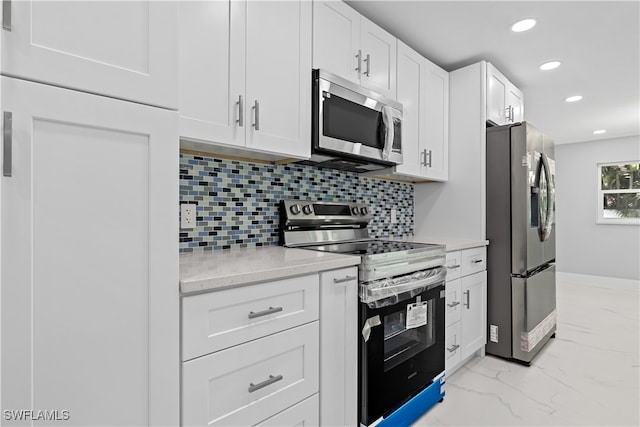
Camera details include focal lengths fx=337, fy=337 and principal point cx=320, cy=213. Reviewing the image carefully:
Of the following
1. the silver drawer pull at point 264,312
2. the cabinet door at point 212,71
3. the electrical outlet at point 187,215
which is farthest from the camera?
the electrical outlet at point 187,215

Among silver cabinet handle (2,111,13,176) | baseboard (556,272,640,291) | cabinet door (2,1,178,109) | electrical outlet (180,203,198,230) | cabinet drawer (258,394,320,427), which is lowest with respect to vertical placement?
baseboard (556,272,640,291)

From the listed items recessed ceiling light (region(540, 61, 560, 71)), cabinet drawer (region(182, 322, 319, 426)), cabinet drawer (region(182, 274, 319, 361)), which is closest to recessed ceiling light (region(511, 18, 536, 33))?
recessed ceiling light (region(540, 61, 560, 71))

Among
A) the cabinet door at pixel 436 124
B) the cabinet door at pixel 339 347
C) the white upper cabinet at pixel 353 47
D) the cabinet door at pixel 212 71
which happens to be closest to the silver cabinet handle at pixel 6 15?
the cabinet door at pixel 212 71

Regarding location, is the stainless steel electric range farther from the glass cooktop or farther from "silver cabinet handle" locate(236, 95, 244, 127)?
"silver cabinet handle" locate(236, 95, 244, 127)

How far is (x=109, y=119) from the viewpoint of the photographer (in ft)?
2.77

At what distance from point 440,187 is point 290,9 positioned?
6.24 feet

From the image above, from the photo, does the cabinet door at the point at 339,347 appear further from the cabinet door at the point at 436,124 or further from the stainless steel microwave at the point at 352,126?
the cabinet door at the point at 436,124

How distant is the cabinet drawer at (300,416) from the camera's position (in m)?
1.22

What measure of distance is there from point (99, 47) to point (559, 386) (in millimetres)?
2927

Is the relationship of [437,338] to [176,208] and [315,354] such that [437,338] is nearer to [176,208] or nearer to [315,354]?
[315,354]

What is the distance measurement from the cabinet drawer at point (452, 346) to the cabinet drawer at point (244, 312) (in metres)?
1.30

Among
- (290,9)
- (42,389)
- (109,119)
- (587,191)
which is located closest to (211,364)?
(42,389)

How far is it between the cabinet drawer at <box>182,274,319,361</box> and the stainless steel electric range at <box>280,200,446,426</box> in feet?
1.08

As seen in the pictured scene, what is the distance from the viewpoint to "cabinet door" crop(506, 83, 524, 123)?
3.06 m
